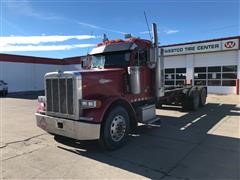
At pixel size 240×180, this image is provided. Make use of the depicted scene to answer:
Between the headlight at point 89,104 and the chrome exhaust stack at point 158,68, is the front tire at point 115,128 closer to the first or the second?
the headlight at point 89,104

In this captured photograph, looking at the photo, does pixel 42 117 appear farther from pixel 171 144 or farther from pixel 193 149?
pixel 193 149

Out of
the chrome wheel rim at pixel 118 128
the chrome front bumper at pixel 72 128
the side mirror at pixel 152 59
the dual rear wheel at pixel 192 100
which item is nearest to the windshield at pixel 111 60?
the side mirror at pixel 152 59

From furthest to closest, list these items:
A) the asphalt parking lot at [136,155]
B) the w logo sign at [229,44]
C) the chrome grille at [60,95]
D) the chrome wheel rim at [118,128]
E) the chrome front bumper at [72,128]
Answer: the w logo sign at [229,44]
the chrome wheel rim at [118,128]
the chrome grille at [60,95]
the chrome front bumper at [72,128]
the asphalt parking lot at [136,155]

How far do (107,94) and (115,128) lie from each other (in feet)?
2.79

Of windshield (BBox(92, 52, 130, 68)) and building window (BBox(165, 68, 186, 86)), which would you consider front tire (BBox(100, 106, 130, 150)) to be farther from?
building window (BBox(165, 68, 186, 86))

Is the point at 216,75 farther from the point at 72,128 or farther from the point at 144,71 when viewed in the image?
the point at 72,128

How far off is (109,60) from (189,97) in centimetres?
540

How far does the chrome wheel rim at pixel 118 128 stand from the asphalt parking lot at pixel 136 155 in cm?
31

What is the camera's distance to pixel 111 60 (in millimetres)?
7207

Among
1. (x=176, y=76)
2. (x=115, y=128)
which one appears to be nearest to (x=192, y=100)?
(x=115, y=128)

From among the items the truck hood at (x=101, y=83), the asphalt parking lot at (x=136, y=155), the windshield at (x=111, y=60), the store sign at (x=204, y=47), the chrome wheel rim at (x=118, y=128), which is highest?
the store sign at (x=204, y=47)

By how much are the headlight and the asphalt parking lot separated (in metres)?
1.09

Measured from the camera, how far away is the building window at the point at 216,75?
66.2ft

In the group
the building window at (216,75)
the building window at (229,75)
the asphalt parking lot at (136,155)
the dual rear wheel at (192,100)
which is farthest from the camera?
the building window at (216,75)
